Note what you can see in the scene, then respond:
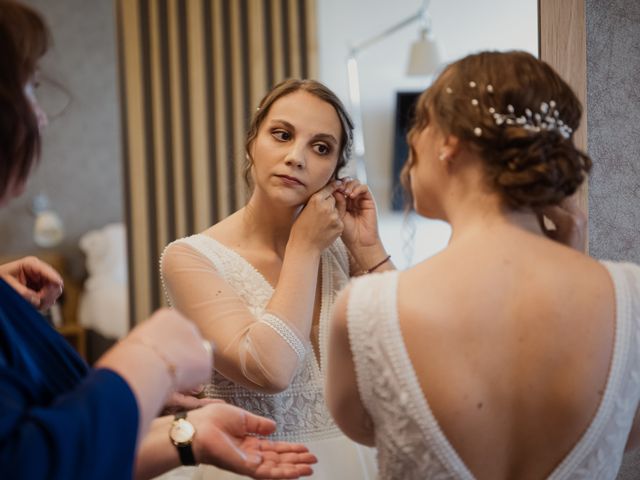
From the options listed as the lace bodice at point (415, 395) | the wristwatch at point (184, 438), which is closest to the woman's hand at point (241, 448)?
the wristwatch at point (184, 438)

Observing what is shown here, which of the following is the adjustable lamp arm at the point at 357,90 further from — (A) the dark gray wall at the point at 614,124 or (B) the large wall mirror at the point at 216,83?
(A) the dark gray wall at the point at 614,124

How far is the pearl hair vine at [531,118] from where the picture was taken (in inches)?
37.6

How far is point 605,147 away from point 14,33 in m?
1.17

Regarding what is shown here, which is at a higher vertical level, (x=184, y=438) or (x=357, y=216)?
(x=357, y=216)

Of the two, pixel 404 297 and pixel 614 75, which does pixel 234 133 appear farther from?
pixel 404 297

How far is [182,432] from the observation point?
3.58 ft

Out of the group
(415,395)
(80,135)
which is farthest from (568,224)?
(80,135)

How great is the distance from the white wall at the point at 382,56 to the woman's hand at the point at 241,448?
2.70 meters

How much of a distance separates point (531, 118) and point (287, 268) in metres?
0.62

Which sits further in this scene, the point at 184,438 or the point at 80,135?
the point at 80,135

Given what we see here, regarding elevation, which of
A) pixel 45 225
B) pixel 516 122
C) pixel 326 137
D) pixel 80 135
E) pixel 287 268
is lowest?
pixel 45 225

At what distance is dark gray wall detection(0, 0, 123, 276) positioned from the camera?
16.5 ft

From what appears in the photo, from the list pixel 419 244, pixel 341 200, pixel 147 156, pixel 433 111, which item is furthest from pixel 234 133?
pixel 433 111

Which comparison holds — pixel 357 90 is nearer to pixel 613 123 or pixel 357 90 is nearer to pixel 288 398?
pixel 613 123
